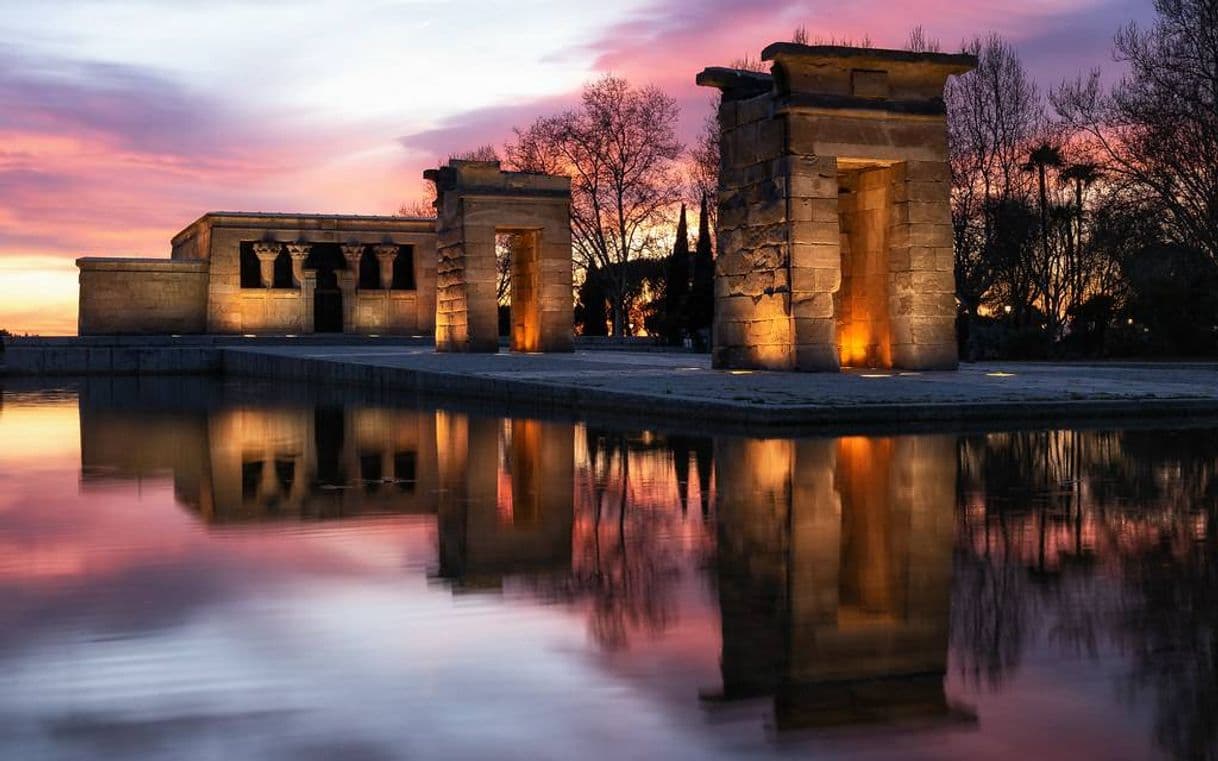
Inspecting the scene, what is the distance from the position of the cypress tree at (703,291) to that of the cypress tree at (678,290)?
620 millimetres

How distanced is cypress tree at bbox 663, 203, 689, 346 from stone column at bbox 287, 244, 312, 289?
14.3 metres

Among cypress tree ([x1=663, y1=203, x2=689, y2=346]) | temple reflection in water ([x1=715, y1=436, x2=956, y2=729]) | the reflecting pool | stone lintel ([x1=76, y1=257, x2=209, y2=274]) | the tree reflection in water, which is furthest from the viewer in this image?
cypress tree ([x1=663, y1=203, x2=689, y2=346])

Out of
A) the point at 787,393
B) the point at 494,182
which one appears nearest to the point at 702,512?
the point at 787,393

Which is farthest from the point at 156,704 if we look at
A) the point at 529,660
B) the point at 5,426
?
the point at 5,426

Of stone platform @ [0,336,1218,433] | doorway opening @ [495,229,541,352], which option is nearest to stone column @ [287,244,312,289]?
doorway opening @ [495,229,541,352]

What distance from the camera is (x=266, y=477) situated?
33.7ft

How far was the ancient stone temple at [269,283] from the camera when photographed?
5275cm

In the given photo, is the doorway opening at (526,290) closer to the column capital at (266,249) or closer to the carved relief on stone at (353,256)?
the carved relief on stone at (353,256)

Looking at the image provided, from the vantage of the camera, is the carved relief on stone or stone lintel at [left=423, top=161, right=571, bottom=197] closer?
stone lintel at [left=423, top=161, right=571, bottom=197]

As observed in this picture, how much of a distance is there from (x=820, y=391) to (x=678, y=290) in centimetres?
4701

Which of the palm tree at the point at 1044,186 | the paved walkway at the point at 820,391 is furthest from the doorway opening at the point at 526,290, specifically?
the palm tree at the point at 1044,186

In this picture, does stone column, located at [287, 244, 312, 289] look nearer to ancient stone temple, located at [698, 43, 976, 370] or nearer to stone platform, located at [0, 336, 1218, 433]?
stone platform, located at [0, 336, 1218, 433]

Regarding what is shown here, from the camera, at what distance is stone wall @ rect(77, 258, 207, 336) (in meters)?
52.5

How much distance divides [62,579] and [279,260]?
163ft
